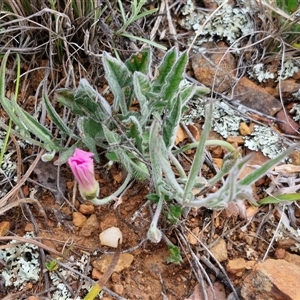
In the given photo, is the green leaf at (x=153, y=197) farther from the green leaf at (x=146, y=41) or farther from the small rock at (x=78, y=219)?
the green leaf at (x=146, y=41)

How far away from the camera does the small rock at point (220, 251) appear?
1.35 meters

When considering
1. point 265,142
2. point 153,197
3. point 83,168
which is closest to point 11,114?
point 83,168

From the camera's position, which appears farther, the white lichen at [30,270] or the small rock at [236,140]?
the small rock at [236,140]

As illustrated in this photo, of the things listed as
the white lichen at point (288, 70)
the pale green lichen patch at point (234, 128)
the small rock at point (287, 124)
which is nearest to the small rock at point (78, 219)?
the pale green lichen patch at point (234, 128)

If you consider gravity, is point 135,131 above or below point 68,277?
above

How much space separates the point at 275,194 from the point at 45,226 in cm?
64

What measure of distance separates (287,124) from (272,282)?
1.83 ft

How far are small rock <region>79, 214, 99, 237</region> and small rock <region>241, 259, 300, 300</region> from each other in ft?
1.38

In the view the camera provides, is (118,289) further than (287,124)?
No

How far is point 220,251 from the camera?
4.46ft

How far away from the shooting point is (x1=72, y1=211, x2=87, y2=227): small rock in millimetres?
1382

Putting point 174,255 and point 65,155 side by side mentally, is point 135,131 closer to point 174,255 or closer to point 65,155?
point 65,155

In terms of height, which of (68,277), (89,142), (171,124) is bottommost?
(68,277)

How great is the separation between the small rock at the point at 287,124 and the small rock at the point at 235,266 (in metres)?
0.48
